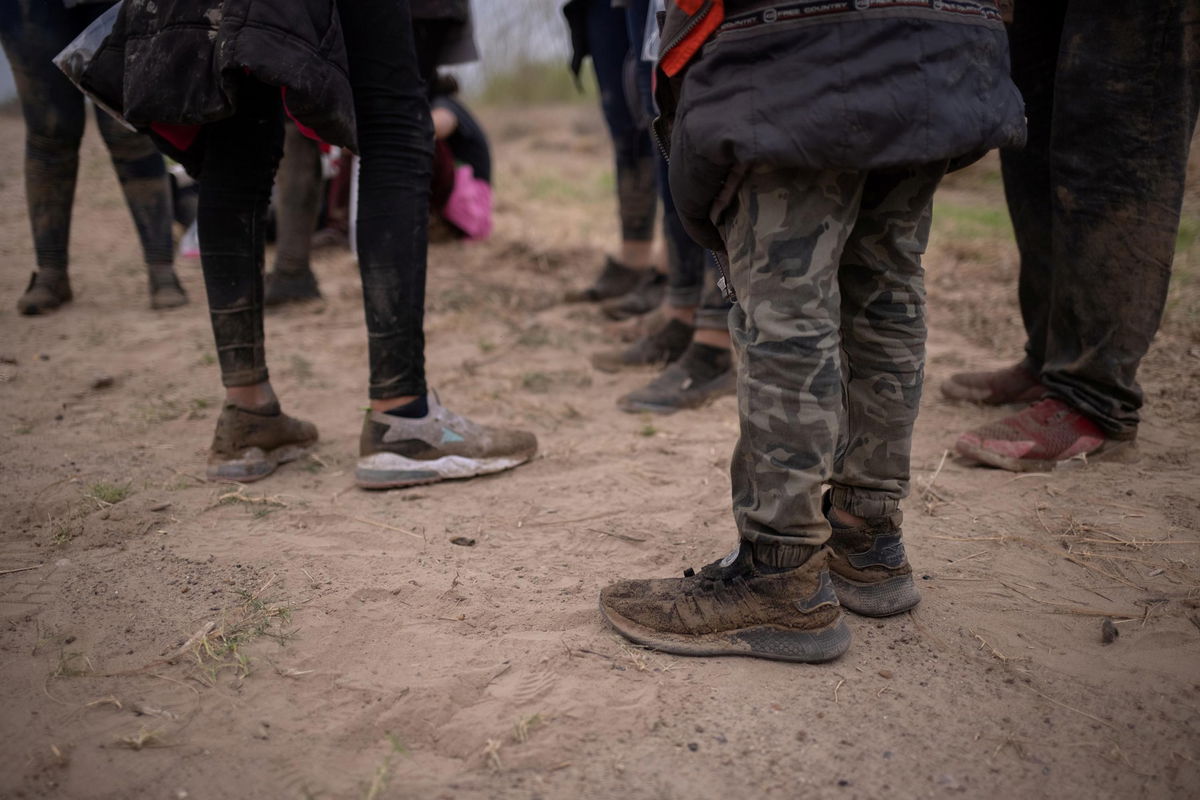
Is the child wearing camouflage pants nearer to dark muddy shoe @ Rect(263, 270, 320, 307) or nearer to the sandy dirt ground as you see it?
the sandy dirt ground

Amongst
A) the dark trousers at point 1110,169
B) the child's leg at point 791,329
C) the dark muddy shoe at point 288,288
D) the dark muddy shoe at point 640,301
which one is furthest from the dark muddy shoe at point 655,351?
the child's leg at point 791,329

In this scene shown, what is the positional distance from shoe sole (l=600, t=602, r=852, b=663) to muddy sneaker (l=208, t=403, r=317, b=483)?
4.03 ft

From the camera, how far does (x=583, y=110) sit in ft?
37.2

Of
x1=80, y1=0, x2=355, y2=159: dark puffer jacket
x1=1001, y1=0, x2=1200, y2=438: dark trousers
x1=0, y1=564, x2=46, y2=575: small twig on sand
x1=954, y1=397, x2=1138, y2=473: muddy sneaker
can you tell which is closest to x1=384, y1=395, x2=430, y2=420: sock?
x1=80, y1=0, x2=355, y2=159: dark puffer jacket

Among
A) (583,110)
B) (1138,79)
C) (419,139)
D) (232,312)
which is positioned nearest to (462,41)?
(419,139)

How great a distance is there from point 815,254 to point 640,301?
8.82 ft

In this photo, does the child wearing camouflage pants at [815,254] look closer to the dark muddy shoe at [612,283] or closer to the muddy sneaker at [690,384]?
the muddy sneaker at [690,384]

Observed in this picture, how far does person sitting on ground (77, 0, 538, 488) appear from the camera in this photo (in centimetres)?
180

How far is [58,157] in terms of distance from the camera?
3.71 metres

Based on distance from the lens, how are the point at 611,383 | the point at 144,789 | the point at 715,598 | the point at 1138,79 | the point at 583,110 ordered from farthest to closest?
the point at 583,110, the point at 611,383, the point at 1138,79, the point at 715,598, the point at 144,789

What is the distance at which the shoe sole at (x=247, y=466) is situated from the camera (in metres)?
2.28

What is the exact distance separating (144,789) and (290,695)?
25 cm

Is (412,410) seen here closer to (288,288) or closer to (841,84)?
(841,84)

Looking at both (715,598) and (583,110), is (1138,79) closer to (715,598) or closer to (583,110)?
(715,598)
